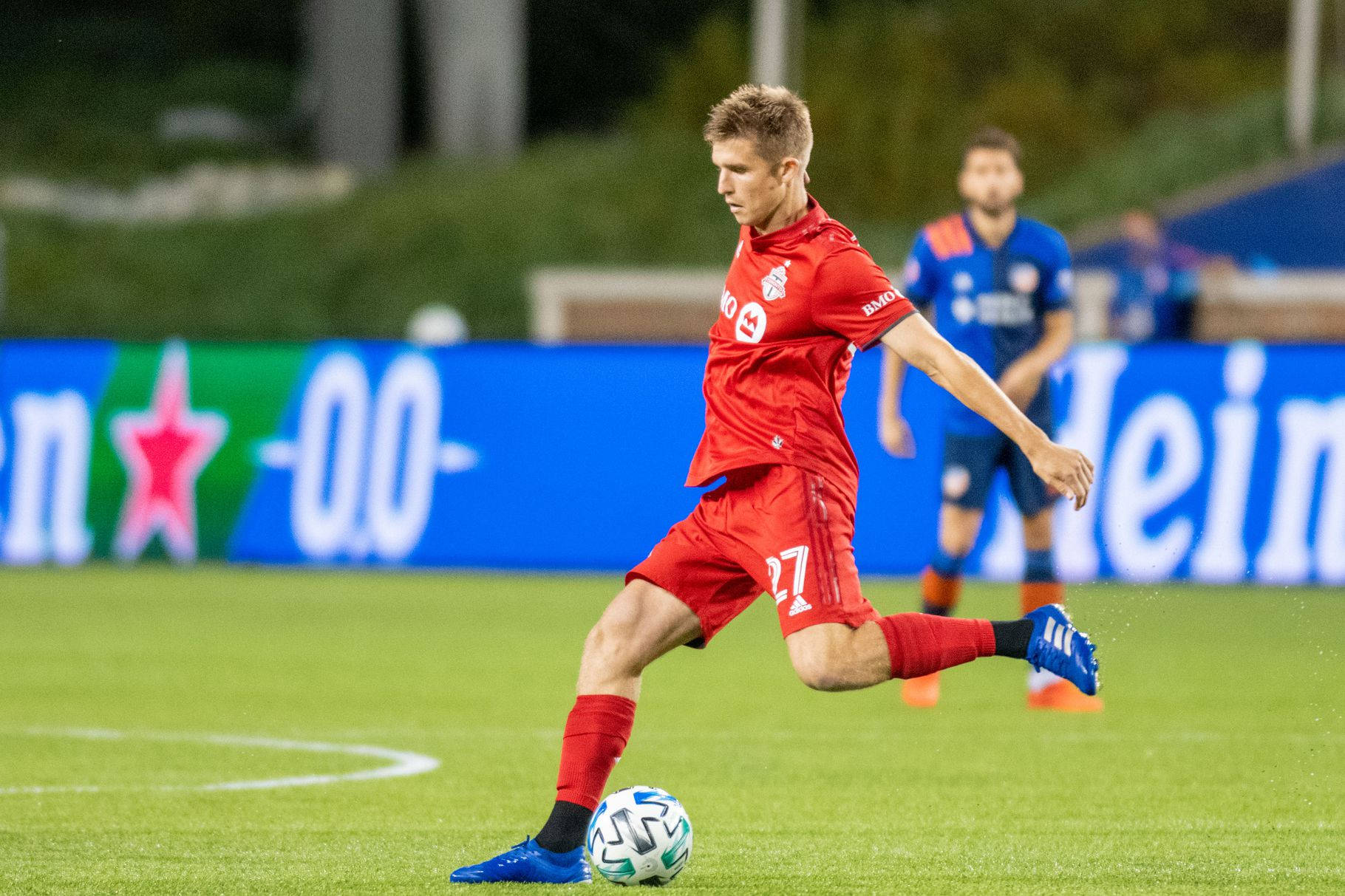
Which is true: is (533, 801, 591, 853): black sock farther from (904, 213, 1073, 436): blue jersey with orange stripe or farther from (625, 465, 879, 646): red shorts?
(904, 213, 1073, 436): blue jersey with orange stripe

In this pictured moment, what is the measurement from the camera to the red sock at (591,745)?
18.8ft

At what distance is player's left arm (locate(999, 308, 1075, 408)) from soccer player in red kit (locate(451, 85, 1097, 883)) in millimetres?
3516

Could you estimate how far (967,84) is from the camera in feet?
136

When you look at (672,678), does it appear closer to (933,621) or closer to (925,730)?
(925,730)

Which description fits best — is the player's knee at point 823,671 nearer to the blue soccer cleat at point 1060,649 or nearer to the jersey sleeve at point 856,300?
the blue soccer cleat at point 1060,649

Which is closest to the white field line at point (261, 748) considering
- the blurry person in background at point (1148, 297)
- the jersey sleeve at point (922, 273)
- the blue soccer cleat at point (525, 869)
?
the blue soccer cleat at point (525, 869)

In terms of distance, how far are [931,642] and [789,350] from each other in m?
0.83

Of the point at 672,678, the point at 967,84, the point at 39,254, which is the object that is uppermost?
the point at 967,84

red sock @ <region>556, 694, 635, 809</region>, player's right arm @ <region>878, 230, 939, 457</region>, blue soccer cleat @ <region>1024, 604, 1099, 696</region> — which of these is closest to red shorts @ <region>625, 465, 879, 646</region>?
red sock @ <region>556, 694, 635, 809</region>

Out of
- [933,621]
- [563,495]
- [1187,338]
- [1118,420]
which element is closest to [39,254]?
[1187,338]

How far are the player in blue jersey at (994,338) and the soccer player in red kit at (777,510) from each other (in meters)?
3.55

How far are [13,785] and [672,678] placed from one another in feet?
13.4

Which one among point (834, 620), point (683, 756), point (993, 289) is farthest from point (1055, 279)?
point (834, 620)

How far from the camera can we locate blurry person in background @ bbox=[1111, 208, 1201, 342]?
24750 mm
